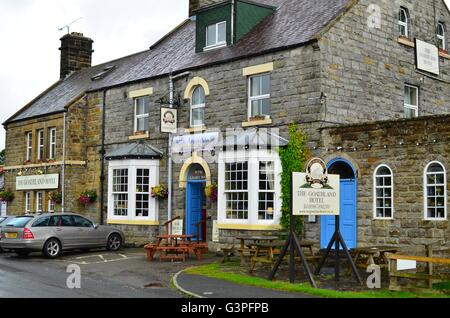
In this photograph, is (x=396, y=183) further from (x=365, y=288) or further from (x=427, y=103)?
(x=427, y=103)

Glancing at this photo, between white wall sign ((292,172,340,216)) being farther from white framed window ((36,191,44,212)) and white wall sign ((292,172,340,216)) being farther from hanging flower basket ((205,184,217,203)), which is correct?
white framed window ((36,191,44,212))

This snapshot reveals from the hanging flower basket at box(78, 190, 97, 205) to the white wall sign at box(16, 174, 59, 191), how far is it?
6.68 feet

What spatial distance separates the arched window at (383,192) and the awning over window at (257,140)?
10.3ft

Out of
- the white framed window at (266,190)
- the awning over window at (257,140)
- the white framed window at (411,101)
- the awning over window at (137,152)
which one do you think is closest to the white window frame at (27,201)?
the awning over window at (137,152)

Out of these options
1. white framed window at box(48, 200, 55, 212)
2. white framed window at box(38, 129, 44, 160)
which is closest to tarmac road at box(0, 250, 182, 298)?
white framed window at box(48, 200, 55, 212)

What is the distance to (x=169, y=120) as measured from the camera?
22.3 m

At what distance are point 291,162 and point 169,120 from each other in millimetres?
5517

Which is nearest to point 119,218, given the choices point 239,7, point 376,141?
point 239,7

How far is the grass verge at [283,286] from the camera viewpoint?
12.0 metres

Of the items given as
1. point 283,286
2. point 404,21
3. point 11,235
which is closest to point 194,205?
point 11,235

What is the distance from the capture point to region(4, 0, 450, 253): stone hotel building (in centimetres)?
1673

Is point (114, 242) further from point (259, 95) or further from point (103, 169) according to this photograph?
point (259, 95)

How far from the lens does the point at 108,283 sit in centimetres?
1418

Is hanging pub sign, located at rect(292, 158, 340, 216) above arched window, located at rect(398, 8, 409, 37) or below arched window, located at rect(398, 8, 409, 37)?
below
